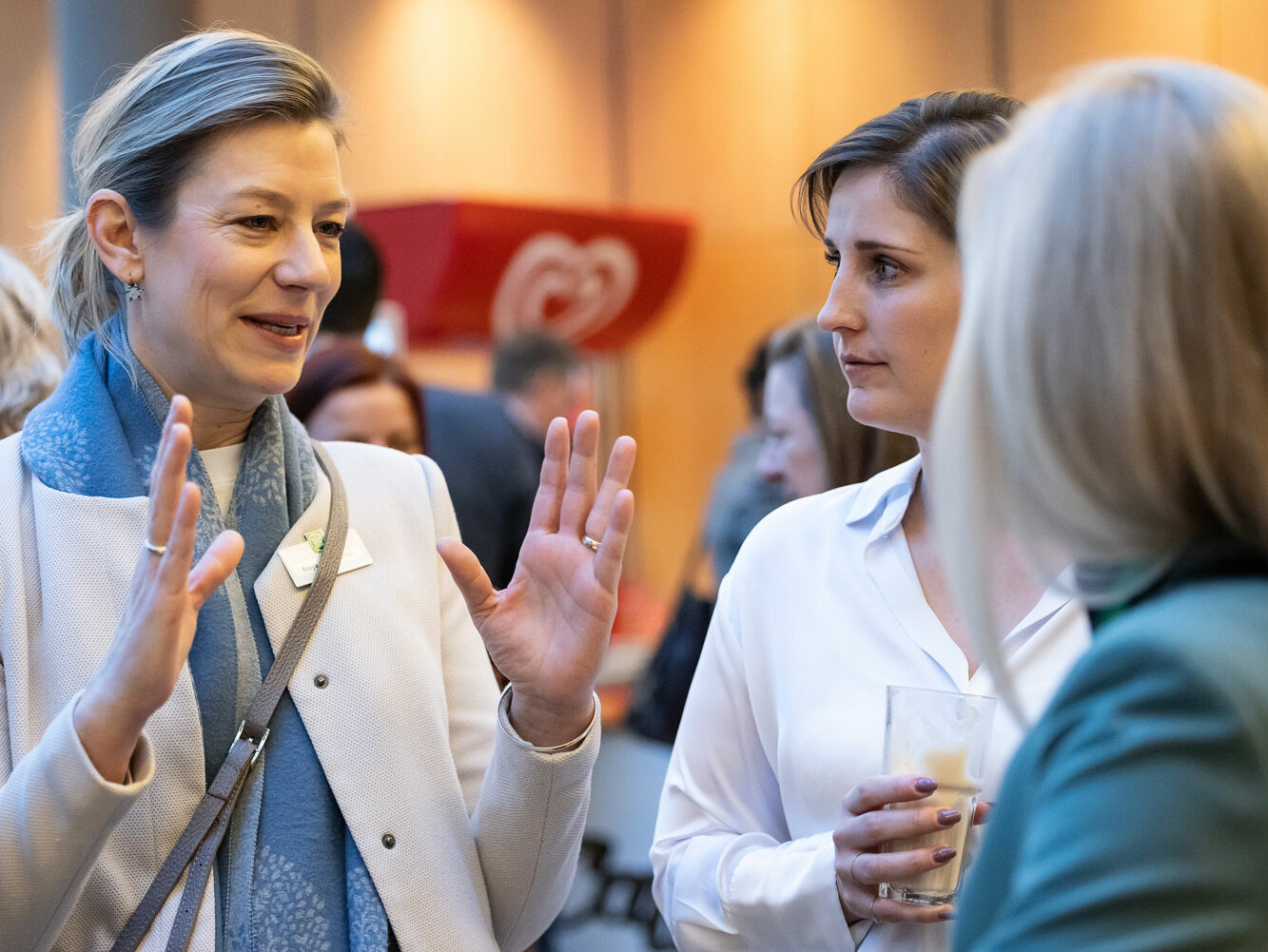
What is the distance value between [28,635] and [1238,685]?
4.07 ft

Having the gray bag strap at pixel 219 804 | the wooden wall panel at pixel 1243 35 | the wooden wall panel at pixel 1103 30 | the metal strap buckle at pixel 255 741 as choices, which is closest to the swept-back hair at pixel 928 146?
the gray bag strap at pixel 219 804

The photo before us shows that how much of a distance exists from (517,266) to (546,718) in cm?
586

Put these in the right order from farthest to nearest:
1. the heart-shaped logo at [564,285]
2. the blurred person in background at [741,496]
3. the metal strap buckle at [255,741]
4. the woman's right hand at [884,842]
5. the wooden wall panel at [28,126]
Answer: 1. the heart-shaped logo at [564,285]
2. the wooden wall panel at [28,126]
3. the blurred person in background at [741,496]
4. the metal strap buckle at [255,741]
5. the woman's right hand at [884,842]

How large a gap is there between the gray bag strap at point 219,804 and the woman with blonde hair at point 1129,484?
0.90 meters

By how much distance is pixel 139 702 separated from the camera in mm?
1244

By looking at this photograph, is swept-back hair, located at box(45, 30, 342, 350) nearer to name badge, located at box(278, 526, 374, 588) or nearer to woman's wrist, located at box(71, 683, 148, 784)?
name badge, located at box(278, 526, 374, 588)

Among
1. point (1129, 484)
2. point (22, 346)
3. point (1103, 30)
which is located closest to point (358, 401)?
point (22, 346)

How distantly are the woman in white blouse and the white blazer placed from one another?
8.5 inches

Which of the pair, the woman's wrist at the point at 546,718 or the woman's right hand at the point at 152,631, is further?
the woman's wrist at the point at 546,718

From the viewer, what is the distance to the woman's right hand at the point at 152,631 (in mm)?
1234

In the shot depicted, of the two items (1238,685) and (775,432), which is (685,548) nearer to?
Result: (775,432)

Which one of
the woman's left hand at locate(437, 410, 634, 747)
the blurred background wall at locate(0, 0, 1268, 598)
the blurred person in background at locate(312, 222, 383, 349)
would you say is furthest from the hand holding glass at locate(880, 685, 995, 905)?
the blurred background wall at locate(0, 0, 1268, 598)

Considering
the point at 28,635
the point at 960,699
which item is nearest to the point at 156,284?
the point at 28,635

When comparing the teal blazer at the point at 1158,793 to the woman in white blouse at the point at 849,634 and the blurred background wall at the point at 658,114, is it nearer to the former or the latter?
the woman in white blouse at the point at 849,634
